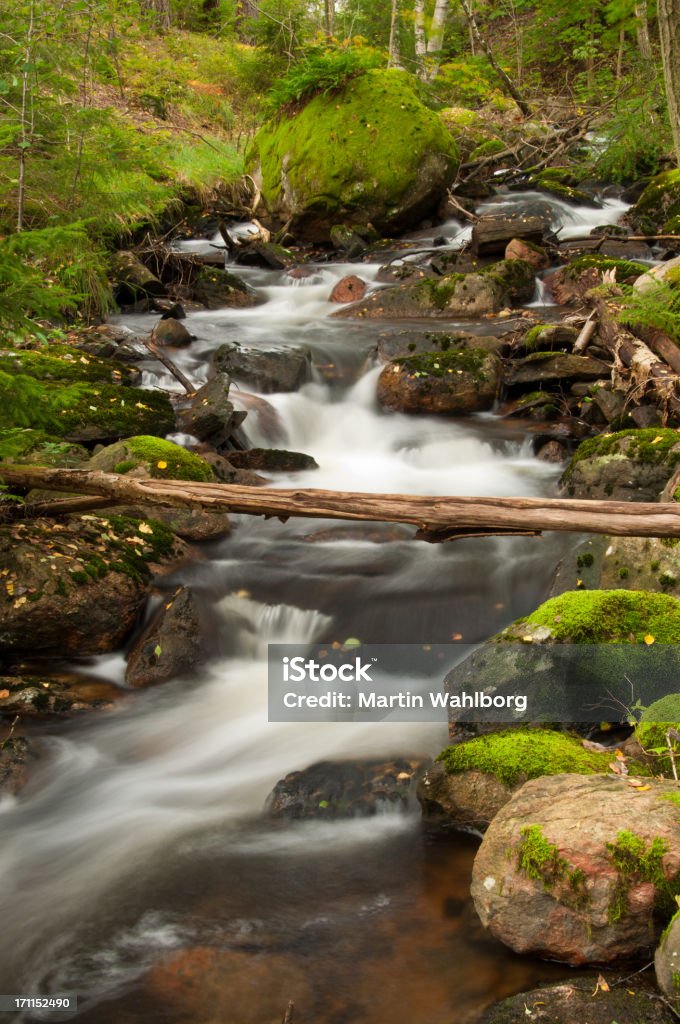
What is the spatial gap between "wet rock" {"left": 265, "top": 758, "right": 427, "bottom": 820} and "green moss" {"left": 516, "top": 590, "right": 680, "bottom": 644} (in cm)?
112

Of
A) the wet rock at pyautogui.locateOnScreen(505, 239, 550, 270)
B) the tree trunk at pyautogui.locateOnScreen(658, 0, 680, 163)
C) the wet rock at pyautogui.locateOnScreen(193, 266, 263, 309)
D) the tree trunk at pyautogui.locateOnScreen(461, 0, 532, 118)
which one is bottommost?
the wet rock at pyautogui.locateOnScreen(193, 266, 263, 309)

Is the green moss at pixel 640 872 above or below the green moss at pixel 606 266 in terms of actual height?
below

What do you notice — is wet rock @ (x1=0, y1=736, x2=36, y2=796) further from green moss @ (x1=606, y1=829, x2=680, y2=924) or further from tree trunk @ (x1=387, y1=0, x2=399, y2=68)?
tree trunk @ (x1=387, y1=0, x2=399, y2=68)

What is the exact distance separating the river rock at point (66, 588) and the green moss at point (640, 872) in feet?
12.7

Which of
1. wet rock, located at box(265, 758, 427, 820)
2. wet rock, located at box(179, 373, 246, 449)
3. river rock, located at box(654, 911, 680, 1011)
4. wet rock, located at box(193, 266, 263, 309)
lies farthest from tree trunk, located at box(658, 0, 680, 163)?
wet rock, located at box(193, 266, 263, 309)

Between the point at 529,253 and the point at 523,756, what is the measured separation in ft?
34.1

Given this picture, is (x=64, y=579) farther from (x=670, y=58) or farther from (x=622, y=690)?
(x=670, y=58)

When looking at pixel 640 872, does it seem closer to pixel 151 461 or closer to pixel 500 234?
pixel 151 461

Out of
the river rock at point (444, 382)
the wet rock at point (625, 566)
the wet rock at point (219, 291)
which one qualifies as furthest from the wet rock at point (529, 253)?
the wet rock at point (625, 566)

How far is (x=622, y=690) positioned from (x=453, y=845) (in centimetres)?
125

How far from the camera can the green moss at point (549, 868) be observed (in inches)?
120

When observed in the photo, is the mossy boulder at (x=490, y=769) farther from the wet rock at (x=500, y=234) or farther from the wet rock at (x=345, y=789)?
the wet rock at (x=500, y=234)

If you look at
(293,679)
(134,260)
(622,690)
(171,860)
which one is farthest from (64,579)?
(134,260)

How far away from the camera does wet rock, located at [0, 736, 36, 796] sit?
4.56 meters
